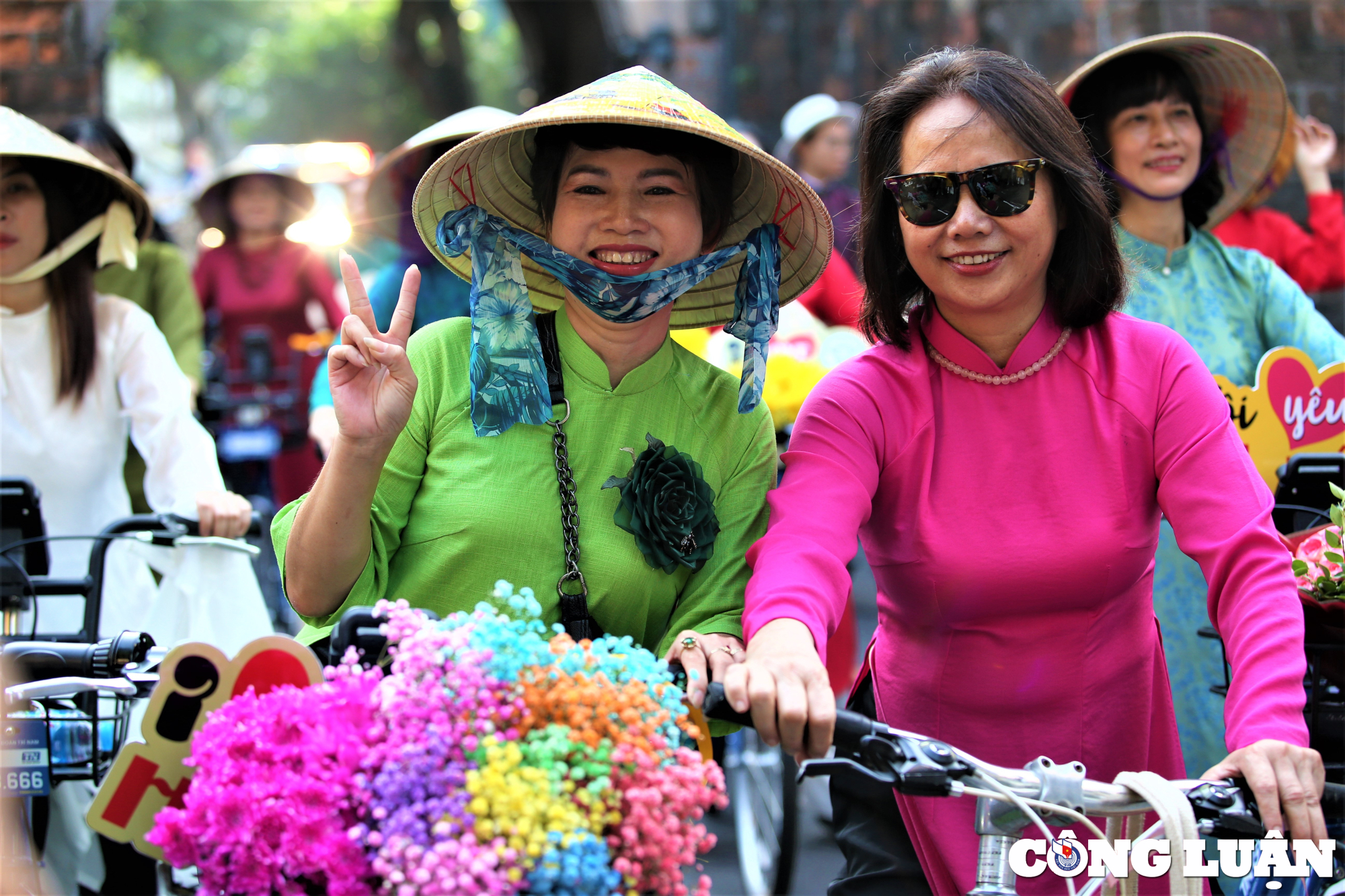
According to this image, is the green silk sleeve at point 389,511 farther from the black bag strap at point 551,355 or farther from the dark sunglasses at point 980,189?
the dark sunglasses at point 980,189

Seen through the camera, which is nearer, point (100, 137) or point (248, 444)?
point (100, 137)

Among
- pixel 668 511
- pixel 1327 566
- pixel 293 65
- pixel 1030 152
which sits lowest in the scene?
pixel 1327 566

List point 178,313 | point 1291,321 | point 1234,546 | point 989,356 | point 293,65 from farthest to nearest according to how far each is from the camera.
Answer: point 293,65
point 178,313
point 1291,321
point 989,356
point 1234,546

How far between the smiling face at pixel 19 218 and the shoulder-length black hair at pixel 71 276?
1.0 inches

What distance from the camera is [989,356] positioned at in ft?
7.22

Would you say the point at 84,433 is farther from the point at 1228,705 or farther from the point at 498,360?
the point at 1228,705

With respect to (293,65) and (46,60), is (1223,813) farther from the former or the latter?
(293,65)

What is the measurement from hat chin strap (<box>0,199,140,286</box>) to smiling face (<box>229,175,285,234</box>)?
3.71m

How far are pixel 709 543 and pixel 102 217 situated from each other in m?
2.36

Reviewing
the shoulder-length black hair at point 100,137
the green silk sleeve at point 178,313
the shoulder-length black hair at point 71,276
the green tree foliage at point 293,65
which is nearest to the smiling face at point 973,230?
the shoulder-length black hair at point 71,276

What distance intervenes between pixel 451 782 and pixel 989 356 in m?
1.25

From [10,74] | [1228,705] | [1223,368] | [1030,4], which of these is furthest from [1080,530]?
[1030,4]

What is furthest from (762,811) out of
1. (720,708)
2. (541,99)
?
(541,99)

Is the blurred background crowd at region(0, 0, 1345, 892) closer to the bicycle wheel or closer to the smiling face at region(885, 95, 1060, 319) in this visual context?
the bicycle wheel
